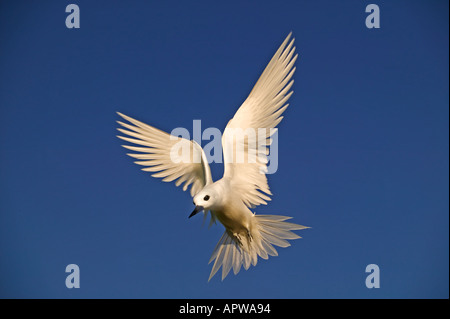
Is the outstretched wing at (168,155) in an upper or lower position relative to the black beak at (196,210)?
upper

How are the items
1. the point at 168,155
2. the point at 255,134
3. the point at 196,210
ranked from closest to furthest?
the point at 196,210
the point at 255,134
the point at 168,155

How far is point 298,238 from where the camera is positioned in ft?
22.2

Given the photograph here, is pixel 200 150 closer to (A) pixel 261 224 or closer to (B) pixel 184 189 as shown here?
(B) pixel 184 189

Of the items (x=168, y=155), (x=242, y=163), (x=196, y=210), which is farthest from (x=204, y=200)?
(x=168, y=155)

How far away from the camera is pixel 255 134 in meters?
6.54

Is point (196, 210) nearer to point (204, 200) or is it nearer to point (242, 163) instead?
point (204, 200)

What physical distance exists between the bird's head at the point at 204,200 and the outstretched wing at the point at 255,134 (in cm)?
58

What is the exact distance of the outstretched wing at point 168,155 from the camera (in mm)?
6953

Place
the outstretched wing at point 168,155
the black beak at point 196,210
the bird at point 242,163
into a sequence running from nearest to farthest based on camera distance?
the black beak at point 196,210, the bird at point 242,163, the outstretched wing at point 168,155

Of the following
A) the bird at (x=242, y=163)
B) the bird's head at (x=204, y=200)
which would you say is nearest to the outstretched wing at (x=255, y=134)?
the bird at (x=242, y=163)

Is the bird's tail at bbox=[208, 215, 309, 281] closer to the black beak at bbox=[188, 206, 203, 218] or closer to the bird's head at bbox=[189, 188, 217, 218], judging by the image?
the bird's head at bbox=[189, 188, 217, 218]

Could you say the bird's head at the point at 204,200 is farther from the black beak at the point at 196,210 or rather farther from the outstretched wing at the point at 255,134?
the outstretched wing at the point at 255,134

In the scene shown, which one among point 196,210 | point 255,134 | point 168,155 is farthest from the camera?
point 168,155

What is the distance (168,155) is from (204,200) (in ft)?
5.21
